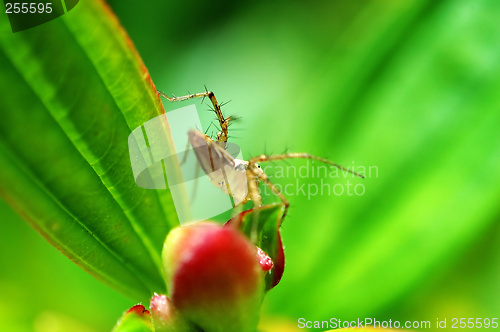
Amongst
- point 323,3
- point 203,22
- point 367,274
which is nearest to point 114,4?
point 203,22

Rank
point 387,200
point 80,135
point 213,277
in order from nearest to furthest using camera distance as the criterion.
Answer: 1. point 213,277
2. point 80,135
3. point 387,200

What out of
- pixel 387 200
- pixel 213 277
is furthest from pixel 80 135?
pixel 387 200

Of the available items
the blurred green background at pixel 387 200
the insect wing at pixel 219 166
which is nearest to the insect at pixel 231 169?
the insect wing at pixel 219 166

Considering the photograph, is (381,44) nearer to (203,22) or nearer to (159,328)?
(203,22)

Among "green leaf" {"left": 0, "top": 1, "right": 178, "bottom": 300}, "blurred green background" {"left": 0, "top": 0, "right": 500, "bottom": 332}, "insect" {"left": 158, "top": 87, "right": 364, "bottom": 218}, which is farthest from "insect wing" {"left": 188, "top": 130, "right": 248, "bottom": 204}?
"blurred green background" {"left": 0, "top": 0, "right": 500, "bottom": 332}

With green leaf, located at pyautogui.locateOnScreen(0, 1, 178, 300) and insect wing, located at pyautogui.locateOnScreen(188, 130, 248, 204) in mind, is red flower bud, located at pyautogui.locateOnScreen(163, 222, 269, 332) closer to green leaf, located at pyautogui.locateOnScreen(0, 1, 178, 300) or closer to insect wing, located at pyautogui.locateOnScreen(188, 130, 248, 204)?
green leaf, located at pyautogui.locateOnScreen(0, 1, 178, 300)

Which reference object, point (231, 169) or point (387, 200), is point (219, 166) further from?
point (387, 200)

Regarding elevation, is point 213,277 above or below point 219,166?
below
